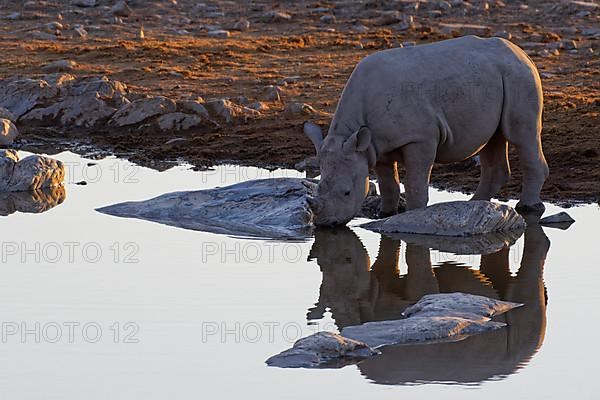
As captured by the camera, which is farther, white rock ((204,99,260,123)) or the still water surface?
white rock ((204,99,260,123))

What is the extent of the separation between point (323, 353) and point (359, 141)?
13.8ft

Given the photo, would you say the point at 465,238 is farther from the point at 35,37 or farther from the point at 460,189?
the point at 35,37

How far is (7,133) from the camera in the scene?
18.3m

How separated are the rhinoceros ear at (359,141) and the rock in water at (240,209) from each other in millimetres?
962

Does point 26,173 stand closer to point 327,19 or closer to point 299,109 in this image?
point 299,109

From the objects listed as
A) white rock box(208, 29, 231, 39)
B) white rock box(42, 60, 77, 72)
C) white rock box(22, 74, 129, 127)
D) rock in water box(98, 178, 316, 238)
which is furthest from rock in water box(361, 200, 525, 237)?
white rock box(208, 29, 231, 39)

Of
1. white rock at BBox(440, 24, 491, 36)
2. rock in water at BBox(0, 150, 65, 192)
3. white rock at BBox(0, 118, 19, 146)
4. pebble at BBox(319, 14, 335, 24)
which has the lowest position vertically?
rock in water at BBox(0, 150, 65, 192)

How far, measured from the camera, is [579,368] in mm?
8453

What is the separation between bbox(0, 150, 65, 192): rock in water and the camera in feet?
50.1

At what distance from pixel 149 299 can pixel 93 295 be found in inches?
19.0

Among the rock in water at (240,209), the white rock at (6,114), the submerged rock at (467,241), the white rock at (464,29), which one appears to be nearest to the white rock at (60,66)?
the white rock at (6,114)

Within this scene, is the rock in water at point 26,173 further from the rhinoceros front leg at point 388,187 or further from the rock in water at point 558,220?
the rock in water at point 558,220

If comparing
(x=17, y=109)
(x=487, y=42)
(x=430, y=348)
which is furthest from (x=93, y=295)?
(x=17, y=109)

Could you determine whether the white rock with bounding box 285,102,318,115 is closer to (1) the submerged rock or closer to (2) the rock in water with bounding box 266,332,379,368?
(1) the submerged rock
